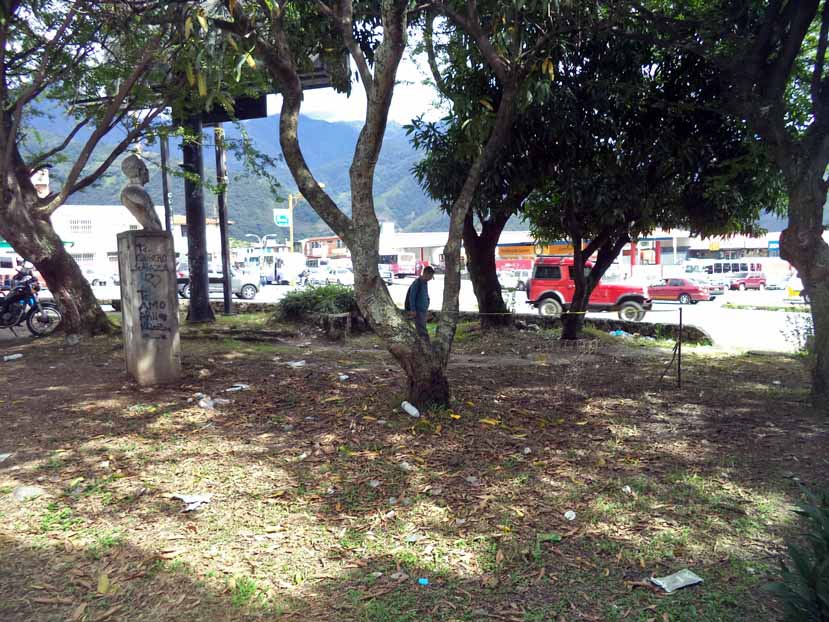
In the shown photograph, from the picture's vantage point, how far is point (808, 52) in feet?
33.8

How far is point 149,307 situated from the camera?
7734 millimetres

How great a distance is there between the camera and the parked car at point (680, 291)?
2931 cm

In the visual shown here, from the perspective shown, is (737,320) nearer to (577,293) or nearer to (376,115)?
(577,293)

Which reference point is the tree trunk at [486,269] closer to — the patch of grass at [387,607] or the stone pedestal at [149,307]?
the stone pedestal at [149,307]

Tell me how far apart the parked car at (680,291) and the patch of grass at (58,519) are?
2891 cm

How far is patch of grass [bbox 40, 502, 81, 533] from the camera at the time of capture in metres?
4.05

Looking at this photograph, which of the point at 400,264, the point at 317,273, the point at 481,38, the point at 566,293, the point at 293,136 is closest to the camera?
the point at 293,136

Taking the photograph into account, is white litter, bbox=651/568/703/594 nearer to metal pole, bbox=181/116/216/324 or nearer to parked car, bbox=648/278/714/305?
metal pole, bbox=181/116/216/324

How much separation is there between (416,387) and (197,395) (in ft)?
9.22

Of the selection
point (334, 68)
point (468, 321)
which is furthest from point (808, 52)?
point (468, 321)

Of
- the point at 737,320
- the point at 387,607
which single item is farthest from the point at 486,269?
the point at 737,320

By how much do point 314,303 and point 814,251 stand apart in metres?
10.2

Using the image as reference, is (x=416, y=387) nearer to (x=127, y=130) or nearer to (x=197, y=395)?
(x=197, y=395)

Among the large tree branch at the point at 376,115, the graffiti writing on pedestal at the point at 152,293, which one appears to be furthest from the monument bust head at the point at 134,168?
the large tree branch at the point at 376,115
